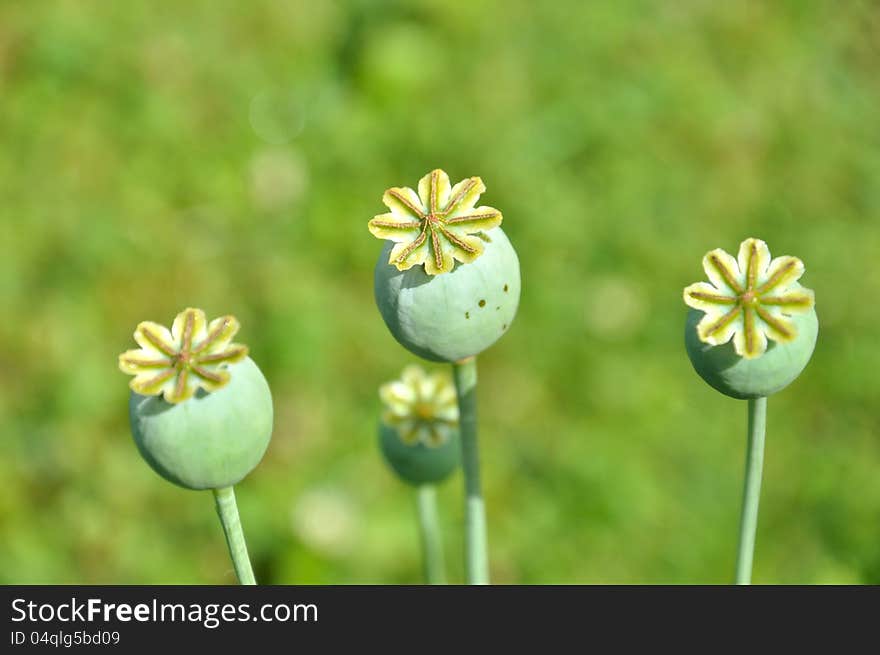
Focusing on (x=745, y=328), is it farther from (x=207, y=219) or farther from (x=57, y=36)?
(x=57, y=36)

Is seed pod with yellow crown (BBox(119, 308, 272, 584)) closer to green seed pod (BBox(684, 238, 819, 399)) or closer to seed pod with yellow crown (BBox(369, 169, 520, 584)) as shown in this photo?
seed pod with yellow crown (BBox(369, 169, 520, 584))

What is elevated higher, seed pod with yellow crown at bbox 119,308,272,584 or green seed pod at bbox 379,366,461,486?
green seed pod at bbox 379,366,461,486

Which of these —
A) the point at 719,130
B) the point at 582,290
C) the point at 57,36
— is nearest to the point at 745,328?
the point at 582,290

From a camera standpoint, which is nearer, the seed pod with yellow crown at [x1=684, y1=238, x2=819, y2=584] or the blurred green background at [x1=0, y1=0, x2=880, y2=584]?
the seed pod with yellow crown at [x1=684, y1=238, x2=819, y2=584]

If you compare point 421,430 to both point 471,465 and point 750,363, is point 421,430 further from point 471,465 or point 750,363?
point 750,363

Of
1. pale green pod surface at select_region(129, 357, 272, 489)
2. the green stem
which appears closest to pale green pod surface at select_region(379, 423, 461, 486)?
the green stem

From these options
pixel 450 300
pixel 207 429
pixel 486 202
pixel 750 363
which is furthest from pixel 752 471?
pixel 486 202

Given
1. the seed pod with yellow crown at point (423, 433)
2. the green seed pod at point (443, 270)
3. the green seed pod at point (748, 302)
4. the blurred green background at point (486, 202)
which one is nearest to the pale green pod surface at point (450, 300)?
the green seed pod at point (443, 270)
